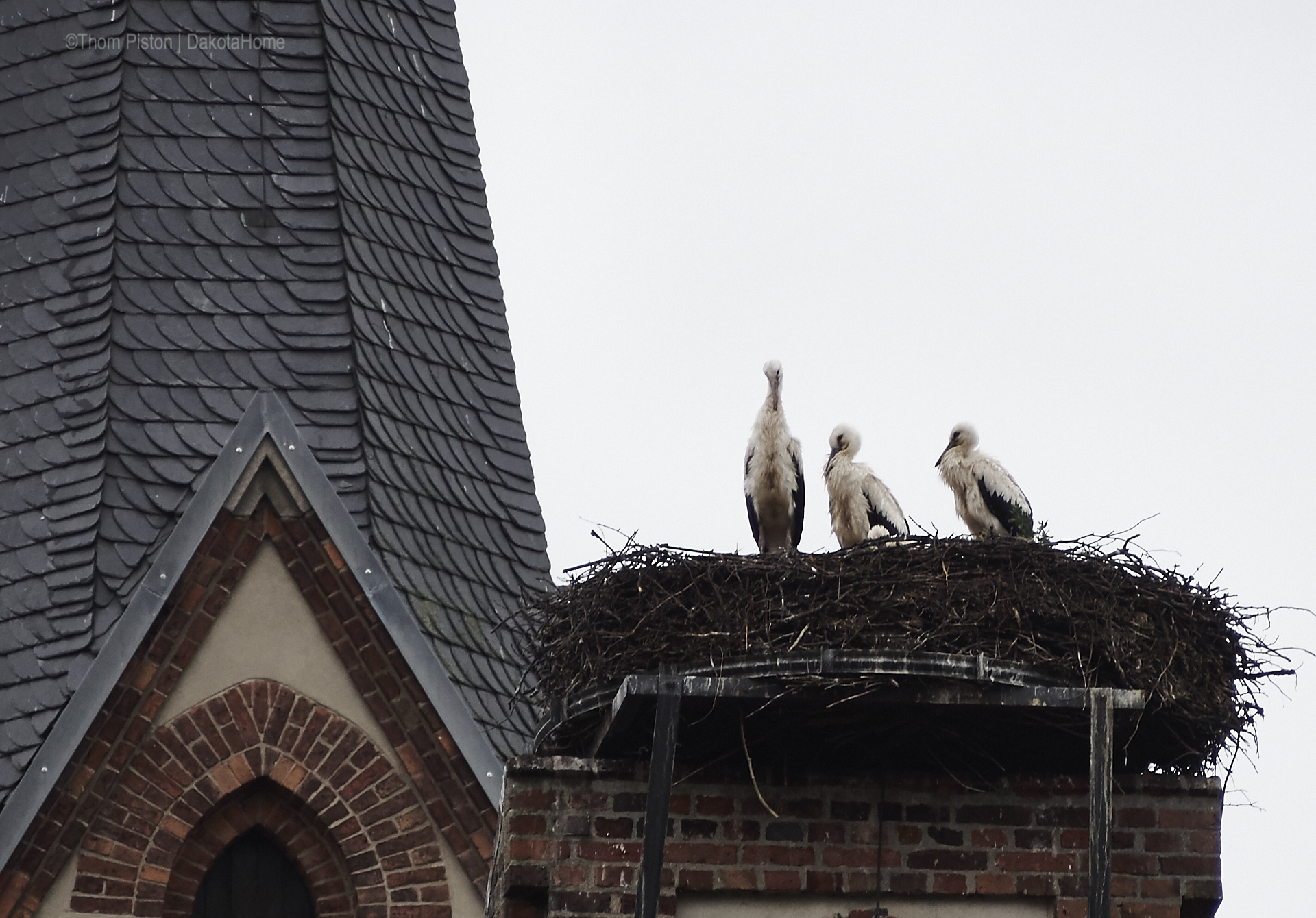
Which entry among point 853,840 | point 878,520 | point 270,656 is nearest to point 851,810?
point 853,840

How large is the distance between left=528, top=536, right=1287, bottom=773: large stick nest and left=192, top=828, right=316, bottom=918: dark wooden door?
211 inches

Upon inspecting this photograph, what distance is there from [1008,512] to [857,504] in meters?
0.78

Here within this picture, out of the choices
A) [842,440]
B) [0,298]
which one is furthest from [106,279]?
[842,440]

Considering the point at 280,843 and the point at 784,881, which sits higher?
the point at 280,843

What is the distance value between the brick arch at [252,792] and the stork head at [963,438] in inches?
147

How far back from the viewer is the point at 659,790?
1070cm

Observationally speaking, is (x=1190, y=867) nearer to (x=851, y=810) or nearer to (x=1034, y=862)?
(x=1034, y=862)

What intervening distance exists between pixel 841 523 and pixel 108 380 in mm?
5670

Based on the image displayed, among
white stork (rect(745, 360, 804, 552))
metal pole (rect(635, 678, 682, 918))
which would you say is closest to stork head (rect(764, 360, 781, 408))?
white stork (rect(745, 360, 804, 552))

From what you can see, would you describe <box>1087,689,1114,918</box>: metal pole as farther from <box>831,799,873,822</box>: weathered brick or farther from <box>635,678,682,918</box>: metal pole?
<box>635,678,682,918</box>: metal pole

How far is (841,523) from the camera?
15.3 metres

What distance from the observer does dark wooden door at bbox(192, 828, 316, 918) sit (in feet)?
55.2

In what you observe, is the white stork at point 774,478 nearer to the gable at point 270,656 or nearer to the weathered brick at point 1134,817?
the gable at point 270,656

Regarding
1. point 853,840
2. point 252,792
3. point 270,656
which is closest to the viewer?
point 853,840
